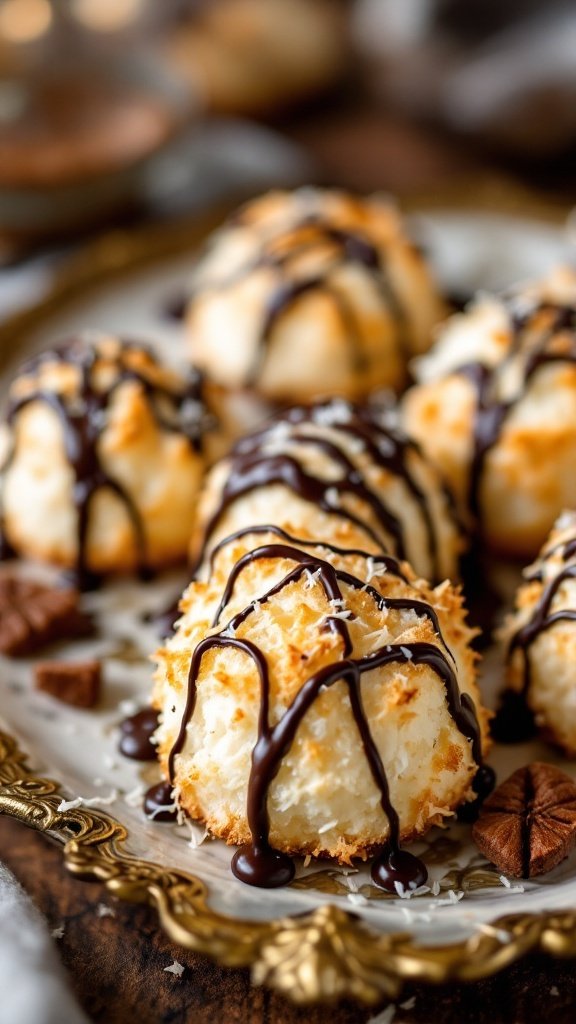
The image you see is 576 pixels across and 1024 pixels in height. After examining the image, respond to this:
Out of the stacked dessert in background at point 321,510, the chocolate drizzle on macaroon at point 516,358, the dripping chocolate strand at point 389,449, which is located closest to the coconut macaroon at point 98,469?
the stacked dessert in background at point 321,510

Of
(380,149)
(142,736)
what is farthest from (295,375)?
(380,149)

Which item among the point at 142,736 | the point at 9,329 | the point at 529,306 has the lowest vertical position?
the point at 142,736

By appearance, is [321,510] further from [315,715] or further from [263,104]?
[263,104]

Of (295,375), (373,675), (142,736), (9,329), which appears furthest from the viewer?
(9,329)

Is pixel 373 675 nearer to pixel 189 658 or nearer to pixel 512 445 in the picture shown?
pixel 189 658

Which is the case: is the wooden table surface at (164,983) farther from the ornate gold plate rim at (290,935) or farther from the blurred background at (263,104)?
the blurred background at (263,104)

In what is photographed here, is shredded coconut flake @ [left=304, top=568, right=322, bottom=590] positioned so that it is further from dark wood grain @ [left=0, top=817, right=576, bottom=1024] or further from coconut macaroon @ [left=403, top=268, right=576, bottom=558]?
coconut macaroon @ [left=403, top=268, right=576, bottom=558]

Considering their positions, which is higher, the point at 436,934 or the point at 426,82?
the point at 426,82
